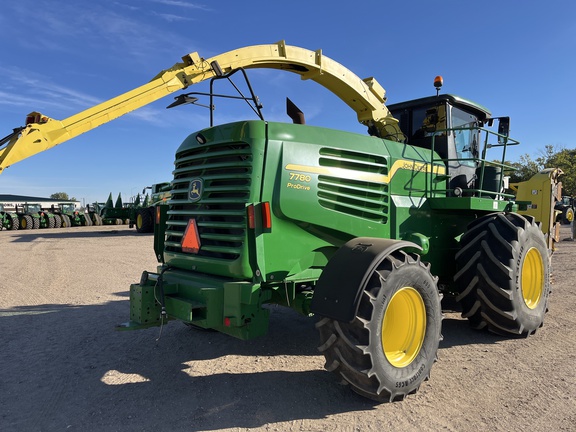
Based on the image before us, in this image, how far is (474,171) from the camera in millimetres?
6000

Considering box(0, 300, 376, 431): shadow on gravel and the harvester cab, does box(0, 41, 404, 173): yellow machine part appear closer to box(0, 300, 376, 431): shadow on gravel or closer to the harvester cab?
the harvester cab

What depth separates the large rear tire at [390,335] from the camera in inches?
123

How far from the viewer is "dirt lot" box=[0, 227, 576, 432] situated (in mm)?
3045

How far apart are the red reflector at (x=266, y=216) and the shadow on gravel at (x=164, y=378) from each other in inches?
56.0

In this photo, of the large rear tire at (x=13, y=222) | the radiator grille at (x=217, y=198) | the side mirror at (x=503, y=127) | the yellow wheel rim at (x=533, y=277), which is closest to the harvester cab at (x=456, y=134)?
the side mirror at (x=503, y=127)

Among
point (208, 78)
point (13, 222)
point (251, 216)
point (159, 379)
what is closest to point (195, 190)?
point (251, 216)

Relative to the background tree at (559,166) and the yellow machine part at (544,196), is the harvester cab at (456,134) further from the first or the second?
the background tree at (559,166)

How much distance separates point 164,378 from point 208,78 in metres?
3.76

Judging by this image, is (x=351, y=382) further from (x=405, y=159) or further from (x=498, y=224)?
(x=498, y=224)

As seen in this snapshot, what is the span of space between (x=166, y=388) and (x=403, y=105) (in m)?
4.83

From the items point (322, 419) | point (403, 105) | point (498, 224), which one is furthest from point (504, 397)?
point (403, 105)

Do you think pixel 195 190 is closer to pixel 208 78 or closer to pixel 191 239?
pixel 191 239

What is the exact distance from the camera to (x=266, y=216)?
346 centimetres

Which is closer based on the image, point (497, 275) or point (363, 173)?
point (363, 173)
